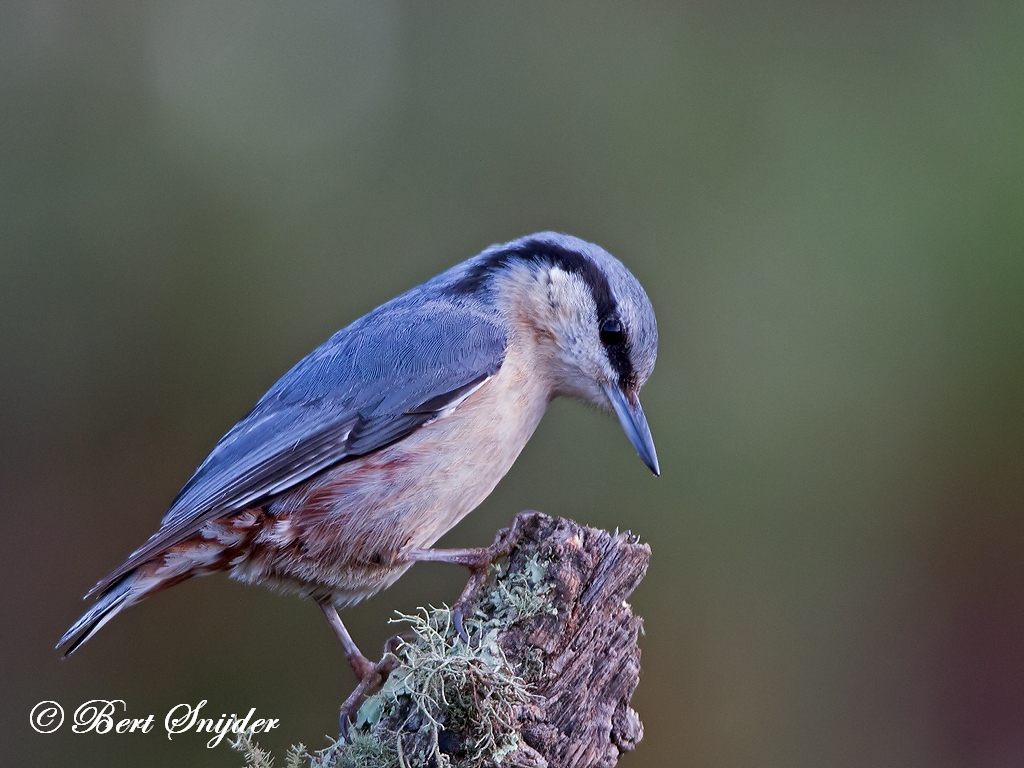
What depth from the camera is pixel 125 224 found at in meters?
3.94

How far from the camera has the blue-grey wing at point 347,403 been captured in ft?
7.63

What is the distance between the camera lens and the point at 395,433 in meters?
2.37

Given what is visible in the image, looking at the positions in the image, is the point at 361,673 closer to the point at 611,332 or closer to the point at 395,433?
the point at 395,433

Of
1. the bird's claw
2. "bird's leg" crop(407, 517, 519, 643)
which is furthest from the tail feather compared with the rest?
the bird's claw

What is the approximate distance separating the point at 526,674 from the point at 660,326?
2381 mm

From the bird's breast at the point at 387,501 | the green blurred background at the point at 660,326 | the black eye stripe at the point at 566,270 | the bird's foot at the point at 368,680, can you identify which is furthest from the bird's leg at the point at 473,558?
the green blurred background at the point at 660,326

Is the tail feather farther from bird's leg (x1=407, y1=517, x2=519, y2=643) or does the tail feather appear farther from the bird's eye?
the bird's eye

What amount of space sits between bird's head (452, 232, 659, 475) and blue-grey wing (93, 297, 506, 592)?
0.16 m

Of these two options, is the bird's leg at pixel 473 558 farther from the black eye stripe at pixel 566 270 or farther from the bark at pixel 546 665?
the black eye stripe at pixel 566 270

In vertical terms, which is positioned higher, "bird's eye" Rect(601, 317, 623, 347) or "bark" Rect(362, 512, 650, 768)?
"bird's eye" Rect(601, 317, 623, 347)

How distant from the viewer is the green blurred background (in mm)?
3605

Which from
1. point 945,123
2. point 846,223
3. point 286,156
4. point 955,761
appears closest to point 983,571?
point 955,761

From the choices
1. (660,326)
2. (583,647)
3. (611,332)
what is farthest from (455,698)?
(660,326)

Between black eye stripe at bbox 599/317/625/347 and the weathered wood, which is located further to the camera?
black eye stripe at bbox 599/317/625/347
